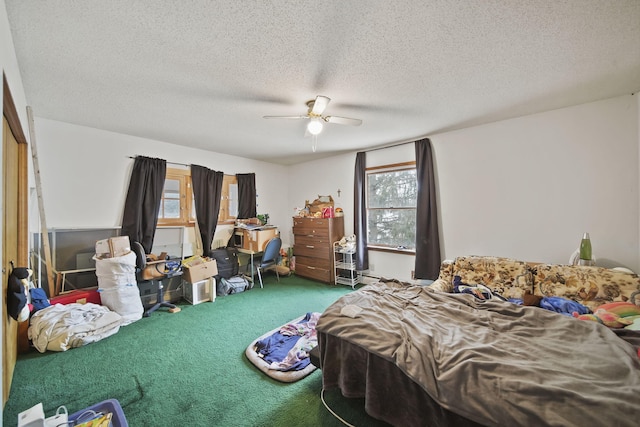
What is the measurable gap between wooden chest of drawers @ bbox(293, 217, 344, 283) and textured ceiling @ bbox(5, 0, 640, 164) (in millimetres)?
2167

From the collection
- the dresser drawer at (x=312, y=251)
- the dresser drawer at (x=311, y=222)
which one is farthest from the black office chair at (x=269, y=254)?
the dresser drawer at (x=311, y=222)

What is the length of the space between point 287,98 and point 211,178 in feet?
8.32

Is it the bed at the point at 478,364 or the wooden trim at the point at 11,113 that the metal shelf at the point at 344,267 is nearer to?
the bed at the point at 478,364

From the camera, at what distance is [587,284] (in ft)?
7.09

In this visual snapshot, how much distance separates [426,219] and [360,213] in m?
1.13

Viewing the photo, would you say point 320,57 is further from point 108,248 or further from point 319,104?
point 108,248

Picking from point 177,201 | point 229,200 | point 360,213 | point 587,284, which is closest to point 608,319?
point 587,284

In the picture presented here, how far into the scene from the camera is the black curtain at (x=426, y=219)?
350 centimetres

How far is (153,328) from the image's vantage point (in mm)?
2723

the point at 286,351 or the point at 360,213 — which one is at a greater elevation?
the point at 360,213

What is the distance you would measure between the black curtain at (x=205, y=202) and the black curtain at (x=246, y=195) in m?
0.57

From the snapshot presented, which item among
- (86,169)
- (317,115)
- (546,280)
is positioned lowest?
(546,280)

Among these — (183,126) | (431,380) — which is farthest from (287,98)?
(431,380)

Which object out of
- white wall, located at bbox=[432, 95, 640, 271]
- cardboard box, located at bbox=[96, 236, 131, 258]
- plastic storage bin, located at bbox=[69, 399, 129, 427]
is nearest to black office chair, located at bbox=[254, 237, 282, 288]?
cardboard box, located at bbox=[96, 236, 131, 258]
